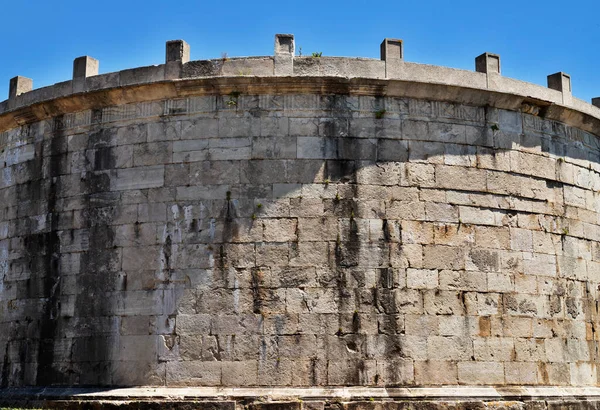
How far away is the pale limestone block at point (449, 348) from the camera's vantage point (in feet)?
40.1

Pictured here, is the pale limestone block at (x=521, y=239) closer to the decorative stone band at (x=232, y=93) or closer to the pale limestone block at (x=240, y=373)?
the decorative stone band at (x=232, y=93)

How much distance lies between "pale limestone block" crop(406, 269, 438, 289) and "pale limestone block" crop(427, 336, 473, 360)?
2.69 ft

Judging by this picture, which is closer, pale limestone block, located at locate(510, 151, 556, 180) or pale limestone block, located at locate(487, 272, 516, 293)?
pale limestone block, located at locate(487, 272, 516, 293)

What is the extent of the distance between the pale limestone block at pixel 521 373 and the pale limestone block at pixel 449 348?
2.46 ft

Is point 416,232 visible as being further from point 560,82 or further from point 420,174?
point 560,82

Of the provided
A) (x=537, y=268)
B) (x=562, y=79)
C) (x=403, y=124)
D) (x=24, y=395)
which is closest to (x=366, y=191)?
(x=403, y=124)

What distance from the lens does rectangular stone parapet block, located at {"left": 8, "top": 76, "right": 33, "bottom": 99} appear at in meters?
15.2

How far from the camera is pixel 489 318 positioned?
12672 millimetres

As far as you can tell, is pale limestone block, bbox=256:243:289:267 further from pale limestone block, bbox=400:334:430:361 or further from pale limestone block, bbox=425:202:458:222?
pale limestone block, bbox=425:202:458:222

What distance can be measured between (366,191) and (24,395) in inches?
258

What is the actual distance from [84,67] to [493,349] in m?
8.54

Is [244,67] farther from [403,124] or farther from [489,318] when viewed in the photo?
[489,318]

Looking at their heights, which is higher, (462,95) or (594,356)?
(462,95)

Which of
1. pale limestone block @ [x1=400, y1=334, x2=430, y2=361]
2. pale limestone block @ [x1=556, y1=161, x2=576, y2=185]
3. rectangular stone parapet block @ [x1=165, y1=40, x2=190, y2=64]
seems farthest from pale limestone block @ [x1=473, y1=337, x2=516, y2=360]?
rectangular stone parapet block @ [x1=165, y1=40, x2=190, y2=64]
